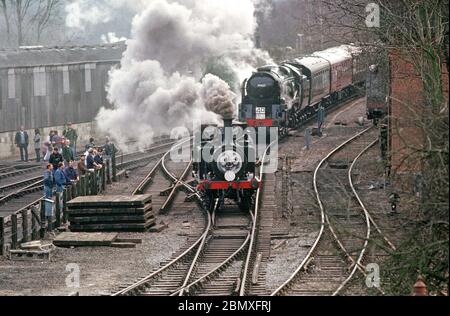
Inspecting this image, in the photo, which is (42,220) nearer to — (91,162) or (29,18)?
(91,162)

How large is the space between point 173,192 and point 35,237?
5.45 m

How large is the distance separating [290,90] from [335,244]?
54.6ft

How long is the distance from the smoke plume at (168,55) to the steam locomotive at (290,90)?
2.07 metres

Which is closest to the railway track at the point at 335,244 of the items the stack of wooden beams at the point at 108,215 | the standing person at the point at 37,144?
the stack of wooden beams at the point at 108,215

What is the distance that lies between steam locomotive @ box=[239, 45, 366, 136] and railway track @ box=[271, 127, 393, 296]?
229 inches

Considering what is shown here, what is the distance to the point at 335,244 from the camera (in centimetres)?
1770

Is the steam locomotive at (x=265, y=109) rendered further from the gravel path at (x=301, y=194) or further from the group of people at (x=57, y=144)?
the group of people at (x=57, y=144)

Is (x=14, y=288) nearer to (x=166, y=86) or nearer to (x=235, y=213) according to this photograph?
(x=235, y=213)

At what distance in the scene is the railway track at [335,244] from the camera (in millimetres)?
13750

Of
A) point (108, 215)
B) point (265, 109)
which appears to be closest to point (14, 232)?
point (108, 215)

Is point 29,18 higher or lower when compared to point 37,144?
higher

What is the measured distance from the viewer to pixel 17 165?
31562 millimetres

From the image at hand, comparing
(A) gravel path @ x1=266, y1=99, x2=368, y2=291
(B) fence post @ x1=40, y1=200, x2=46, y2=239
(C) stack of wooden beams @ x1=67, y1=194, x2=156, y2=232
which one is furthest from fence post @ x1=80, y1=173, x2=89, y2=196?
(A) gravel path @ x1=266, y1=99, x2=368, y2=291

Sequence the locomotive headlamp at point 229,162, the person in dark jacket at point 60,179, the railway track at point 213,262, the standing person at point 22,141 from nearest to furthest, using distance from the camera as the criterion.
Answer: the railway track at point 213,262 → the locomotive headlamp at point 229,162 → the person in dark jacket at point 60,179 → the standing person at point 22,141
